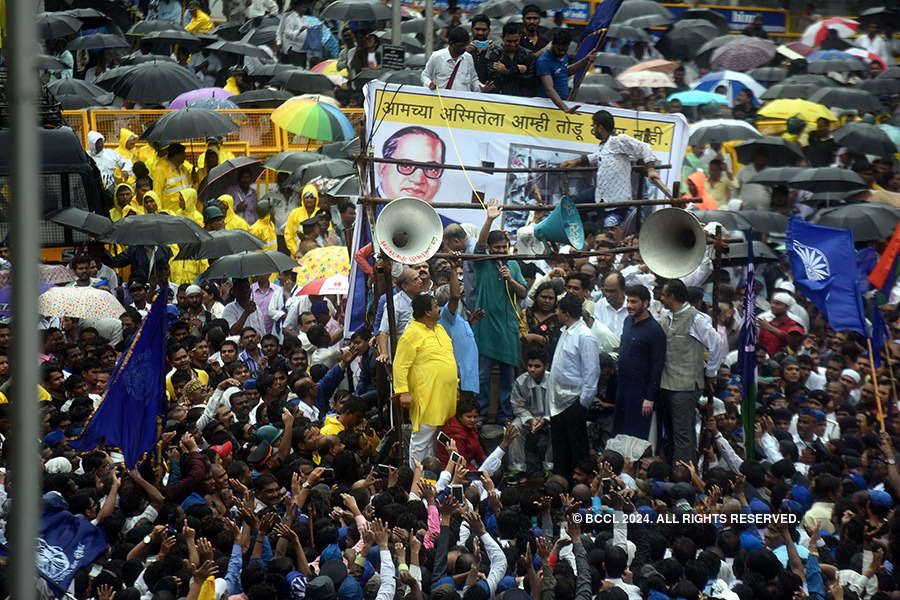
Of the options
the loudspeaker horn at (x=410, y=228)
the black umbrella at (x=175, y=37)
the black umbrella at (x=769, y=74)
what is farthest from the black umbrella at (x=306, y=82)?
the loudspeaker horn at (x=410, y=228)

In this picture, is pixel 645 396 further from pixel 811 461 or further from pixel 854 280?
pixel 854 280

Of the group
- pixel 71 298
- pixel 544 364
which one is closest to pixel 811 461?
pixel 544 364

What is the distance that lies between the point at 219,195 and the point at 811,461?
8134 millimetres

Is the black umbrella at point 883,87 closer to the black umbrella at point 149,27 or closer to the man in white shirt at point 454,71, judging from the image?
the man in white shirt at point 454,71

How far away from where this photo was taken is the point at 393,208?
1079 cm

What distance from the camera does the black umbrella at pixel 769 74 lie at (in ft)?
70.4

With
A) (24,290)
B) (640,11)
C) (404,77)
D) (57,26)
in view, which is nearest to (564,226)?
(404,77)

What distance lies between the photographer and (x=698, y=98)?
20.0m

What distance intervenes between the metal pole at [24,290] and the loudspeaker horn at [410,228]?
5698mm

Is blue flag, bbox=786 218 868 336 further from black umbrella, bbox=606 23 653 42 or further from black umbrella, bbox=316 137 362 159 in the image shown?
black umbrella, bbox=606 23 653 42

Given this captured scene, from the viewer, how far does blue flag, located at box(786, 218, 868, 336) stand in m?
11.9

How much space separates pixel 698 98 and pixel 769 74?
81.1 inches

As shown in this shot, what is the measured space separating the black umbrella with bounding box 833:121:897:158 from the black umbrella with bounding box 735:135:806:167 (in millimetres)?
606

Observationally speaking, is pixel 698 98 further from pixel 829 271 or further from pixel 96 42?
pixel 96 42
